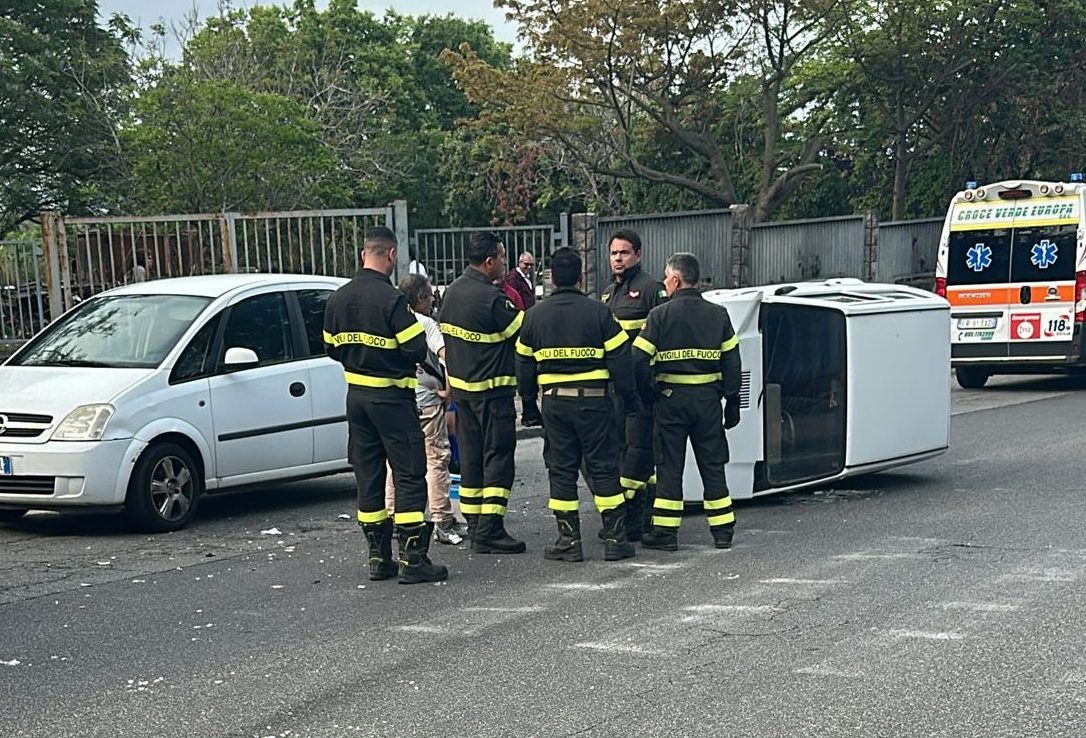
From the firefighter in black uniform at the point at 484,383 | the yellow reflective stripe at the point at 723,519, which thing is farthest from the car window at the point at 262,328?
the yellow reflective stripe at the point at 723,519

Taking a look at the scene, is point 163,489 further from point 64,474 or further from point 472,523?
point 472,523

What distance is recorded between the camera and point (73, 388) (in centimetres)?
866

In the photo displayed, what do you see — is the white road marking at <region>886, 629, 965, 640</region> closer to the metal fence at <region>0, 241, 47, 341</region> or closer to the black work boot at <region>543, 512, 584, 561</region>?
the black work boot at <region>543, 512, 584, 561</region>

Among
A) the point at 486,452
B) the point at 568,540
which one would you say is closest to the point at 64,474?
the point at 486,452

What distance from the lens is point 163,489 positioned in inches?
347

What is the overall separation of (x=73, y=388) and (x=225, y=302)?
4.28 ft

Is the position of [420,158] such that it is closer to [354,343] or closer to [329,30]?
[329,30]

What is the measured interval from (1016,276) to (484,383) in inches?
440

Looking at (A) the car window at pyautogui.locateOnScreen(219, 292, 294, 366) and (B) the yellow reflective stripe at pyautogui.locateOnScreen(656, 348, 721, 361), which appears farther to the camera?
(A) the car window at pyautogui.locateOnScreen(219, 292, 294, 366)

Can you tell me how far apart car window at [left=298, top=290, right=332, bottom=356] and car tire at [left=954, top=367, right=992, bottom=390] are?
34.8 feet

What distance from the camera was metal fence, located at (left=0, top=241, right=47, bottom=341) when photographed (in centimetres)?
1617

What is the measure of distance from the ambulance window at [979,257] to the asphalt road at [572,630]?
27.0ft

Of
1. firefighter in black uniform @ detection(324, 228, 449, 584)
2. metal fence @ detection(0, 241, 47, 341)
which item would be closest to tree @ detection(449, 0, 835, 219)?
metal fence @ detection(0, 241, 47, 341)

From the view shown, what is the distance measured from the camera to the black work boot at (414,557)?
722 centimetres
